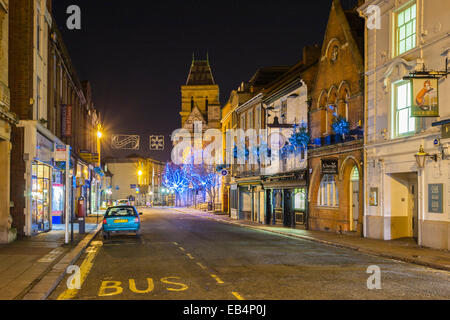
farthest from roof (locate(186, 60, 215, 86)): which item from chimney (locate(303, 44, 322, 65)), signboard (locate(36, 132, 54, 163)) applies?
signboard (locate(36, 132, 54, 163))

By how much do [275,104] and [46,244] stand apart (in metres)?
20.7

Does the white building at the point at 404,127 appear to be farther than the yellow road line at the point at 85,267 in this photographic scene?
Yes

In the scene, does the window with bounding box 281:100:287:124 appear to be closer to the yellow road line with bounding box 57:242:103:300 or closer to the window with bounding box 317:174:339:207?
the window with bounding box 317:174:339:207

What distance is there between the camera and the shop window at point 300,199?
29.8 metres

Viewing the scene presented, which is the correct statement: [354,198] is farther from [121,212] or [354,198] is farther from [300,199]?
[121,212]

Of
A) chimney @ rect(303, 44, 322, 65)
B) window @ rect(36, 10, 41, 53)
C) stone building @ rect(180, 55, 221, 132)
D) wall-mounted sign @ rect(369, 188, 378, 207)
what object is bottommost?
wall-mounted sign @ rect(369, 188, 378, 207)

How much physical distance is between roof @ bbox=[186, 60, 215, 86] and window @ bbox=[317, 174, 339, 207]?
283 ft

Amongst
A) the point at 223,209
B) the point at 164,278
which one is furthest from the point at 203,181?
the point at 164,278

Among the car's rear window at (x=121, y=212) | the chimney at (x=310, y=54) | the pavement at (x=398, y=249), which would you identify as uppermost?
the chimney at (x=310, y=54)

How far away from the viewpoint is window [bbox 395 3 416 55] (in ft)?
62.8

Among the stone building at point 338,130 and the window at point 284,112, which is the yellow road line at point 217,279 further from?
the window at point 284,112

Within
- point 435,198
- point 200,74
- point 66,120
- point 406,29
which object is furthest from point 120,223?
point 200,74

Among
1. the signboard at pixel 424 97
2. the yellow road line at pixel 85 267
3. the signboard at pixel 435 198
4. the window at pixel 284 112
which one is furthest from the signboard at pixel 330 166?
the yellow road line at pixel 85 267
